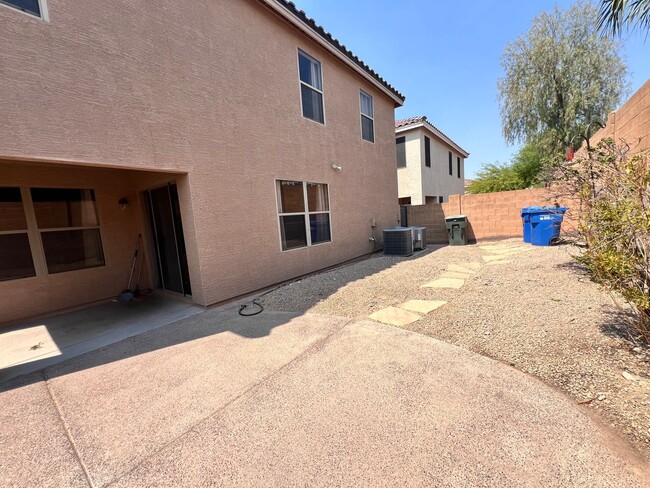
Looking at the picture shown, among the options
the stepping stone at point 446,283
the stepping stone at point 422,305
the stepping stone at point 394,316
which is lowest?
the stepping stone at point 394,316

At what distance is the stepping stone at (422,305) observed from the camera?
4.07m

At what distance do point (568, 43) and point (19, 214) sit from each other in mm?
21935

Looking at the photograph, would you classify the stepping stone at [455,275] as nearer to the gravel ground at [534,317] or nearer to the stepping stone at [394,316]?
the gravel ground at [534,317]

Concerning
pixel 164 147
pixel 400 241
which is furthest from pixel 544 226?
pixel 164 147

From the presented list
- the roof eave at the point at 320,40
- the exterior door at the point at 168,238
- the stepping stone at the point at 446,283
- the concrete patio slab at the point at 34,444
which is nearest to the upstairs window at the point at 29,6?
the exterior door at the point at 168,238

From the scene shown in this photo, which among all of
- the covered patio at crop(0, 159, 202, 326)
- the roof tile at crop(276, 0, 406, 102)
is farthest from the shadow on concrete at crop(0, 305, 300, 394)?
the roof tile at crop(276, 0, 406, 102)

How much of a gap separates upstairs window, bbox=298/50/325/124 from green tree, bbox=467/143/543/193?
1973cm

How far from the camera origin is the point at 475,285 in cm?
498

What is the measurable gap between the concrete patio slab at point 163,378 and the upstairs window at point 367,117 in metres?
Result: 7.19

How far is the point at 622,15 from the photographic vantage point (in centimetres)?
440

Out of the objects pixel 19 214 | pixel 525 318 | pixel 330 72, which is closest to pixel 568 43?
pixel 330 72

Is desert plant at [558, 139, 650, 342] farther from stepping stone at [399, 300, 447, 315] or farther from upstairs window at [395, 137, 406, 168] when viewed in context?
upstairs window at [395, 137, 406, 168]

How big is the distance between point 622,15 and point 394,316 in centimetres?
601

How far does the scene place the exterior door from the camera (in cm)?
534
